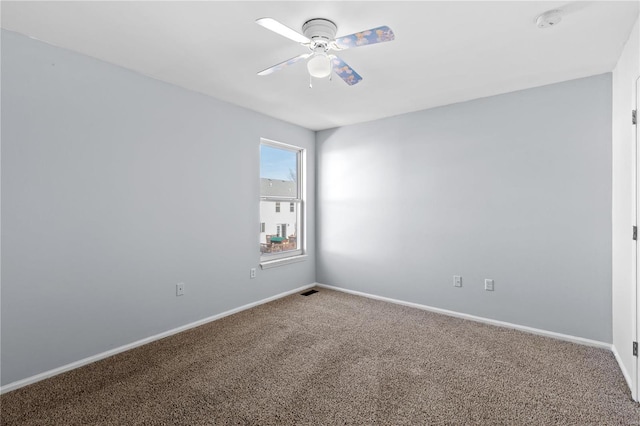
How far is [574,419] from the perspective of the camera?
1793 millimetres

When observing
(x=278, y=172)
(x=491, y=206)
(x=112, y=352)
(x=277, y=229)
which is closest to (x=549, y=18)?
(x=491, y=206)

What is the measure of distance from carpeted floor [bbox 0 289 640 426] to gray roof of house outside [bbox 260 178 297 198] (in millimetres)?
1805

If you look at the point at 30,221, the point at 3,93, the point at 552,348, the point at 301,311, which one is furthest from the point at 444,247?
the point at 3,93

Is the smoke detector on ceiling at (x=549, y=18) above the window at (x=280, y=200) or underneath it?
above

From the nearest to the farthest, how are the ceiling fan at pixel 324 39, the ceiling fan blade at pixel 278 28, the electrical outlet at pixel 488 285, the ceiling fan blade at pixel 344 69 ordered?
the ceiling fan blade at pixel 278 28, the ceiling fan at pixel 324 39, the ceiling fan blade at pixel 344 69, the electrical outlet at pixel 488 285

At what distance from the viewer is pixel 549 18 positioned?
6.24 ft

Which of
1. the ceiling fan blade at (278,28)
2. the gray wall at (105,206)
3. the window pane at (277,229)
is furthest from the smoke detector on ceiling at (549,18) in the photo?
the window pane at (277,229)

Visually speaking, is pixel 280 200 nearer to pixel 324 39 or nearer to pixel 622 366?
pixel 324 39

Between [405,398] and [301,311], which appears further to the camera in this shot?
[301,311]

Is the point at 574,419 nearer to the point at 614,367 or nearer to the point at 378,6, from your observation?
the point at 614,367

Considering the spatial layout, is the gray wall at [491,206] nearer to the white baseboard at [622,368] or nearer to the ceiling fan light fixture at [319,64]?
the white baseboard at [622,368]

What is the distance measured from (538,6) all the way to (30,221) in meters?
→ 3.65

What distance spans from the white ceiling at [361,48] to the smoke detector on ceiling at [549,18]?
4 centimetres

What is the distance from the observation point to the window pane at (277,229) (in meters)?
4.12
